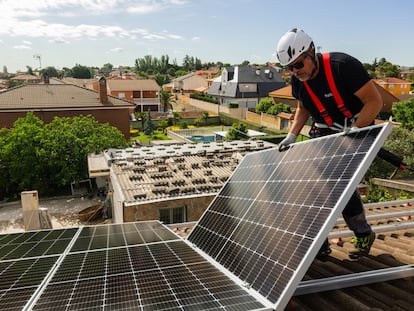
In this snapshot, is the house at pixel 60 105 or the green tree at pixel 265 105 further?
the green tree at pixel 265 105

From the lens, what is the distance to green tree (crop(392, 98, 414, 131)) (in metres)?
42.3

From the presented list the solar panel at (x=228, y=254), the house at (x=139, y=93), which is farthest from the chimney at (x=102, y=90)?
the solar panel at (x=228, y=254)

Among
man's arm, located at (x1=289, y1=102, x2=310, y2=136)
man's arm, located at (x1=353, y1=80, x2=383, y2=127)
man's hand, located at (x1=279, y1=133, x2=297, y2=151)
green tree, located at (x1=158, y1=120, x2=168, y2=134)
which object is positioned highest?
man's arm, located at (x1=353, y1=80, x2=383, y2=127)

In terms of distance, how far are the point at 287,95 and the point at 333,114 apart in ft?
185

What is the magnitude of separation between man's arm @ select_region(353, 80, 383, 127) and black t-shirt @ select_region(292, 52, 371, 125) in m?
0.07

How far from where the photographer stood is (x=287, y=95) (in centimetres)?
5931

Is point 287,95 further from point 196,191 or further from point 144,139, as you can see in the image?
point 196,191

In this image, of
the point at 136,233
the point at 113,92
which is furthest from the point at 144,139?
the point at 136,233

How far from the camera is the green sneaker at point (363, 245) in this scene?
5.16 meters

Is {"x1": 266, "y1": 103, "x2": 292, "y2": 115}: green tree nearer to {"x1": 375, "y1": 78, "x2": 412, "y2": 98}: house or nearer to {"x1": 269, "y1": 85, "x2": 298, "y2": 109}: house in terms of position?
{"x1": 269, "y1": 85, "x2": 298, "y2": 109}: house

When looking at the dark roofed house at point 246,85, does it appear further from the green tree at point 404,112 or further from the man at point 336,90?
the man at point 336,90

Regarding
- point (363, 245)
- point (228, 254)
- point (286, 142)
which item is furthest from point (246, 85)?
point (228, 254)

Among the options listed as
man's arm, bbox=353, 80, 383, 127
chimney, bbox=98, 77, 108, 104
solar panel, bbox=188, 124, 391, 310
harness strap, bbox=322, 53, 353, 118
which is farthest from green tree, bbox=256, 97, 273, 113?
man's arm, bbox=353, 80, 383, 127

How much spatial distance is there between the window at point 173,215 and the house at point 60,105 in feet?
100
